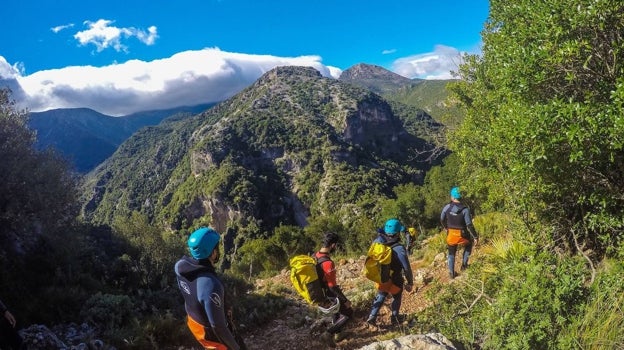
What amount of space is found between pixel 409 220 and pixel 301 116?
128 m

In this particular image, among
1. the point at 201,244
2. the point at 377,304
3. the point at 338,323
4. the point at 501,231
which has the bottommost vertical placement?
the point at 338,323

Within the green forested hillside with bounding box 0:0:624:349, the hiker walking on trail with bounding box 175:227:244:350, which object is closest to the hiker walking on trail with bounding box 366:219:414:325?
the green forested hillside with bounding box 0:0:624:349

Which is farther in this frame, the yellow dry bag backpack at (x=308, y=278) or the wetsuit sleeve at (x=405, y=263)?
the wetsuit sleeve at (x=405, y=263)

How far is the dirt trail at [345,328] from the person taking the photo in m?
6.61

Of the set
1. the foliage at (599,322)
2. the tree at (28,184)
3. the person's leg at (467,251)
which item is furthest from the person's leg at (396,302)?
the tree at (28,184)

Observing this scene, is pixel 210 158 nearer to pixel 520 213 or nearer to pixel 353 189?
pixel 353 189

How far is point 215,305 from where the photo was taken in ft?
11.9

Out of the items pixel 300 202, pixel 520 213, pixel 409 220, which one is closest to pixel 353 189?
pixel 300 202

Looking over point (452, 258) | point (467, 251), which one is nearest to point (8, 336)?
point (452, 258)

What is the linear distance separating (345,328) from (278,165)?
129069mm

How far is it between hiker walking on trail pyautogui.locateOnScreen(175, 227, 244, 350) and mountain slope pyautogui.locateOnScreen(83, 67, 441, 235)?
82.8 m

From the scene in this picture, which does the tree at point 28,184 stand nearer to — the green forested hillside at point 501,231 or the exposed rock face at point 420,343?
the green forested hillside at point 501,231

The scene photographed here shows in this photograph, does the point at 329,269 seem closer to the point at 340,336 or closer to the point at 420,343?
the point at 340,336

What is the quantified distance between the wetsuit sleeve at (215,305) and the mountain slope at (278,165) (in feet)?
272
